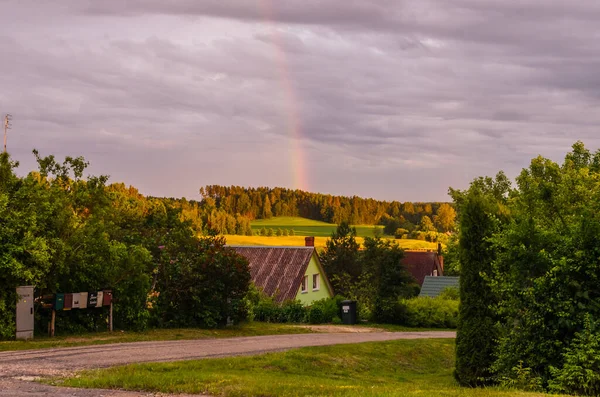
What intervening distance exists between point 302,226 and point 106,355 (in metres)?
132

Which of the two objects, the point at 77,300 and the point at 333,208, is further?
the point at 333,208

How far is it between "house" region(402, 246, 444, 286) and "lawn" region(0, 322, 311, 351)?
50.6 metres

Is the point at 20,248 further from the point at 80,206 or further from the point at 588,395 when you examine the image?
the point at 588,395

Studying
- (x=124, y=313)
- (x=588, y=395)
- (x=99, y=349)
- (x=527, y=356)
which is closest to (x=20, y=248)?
(x=99, y=349)

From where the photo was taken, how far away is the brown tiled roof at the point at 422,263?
81688mm

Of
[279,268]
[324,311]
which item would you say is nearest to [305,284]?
[279,268]

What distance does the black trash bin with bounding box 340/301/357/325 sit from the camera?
1564 inches

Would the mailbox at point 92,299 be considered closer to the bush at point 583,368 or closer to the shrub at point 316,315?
the bush at point 583,368

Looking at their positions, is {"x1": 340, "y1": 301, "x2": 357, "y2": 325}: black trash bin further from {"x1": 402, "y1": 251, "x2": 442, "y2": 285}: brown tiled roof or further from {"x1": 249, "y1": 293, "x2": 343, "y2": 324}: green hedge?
{"x1": 402, "y1": 251, "x2": 442, "y2": 285}: brown tiled roof

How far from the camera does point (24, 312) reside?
2181 centimetres

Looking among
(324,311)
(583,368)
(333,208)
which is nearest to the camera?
(583,368)

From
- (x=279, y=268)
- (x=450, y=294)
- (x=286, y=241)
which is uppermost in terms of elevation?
(x=286, y=241)

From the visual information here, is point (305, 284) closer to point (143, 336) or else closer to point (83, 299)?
point (143, 336)

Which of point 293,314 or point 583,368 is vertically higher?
point 583,368
